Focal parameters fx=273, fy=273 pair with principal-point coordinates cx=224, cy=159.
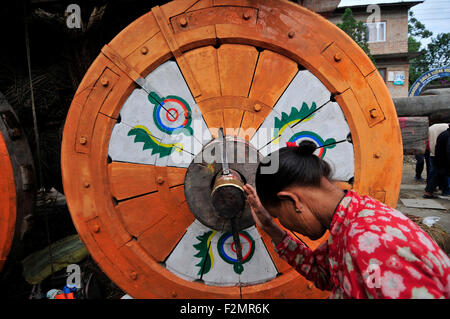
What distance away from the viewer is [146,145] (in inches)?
61.2

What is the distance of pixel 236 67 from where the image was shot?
5.01 feet

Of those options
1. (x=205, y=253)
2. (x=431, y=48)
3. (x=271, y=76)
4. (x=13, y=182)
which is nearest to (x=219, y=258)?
(x=205, y=253)

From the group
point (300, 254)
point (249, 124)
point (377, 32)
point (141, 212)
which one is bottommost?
point (300, 254)

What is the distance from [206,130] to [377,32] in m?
15.4

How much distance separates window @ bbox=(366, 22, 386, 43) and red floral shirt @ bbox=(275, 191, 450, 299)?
15.0 m

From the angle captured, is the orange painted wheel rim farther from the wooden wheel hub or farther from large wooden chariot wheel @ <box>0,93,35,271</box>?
the wooden wheel hub

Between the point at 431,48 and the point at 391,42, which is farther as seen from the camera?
the point at 431,48

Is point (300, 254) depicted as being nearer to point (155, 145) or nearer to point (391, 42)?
point (155, 145)

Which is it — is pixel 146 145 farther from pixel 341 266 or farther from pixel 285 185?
pixel 341 266

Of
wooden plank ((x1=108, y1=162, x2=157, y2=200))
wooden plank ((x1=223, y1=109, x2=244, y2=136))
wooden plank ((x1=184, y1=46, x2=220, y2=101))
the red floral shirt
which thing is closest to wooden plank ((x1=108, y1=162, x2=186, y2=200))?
wooden plank ((x1=108, y1=162, x2=157, y2=200))

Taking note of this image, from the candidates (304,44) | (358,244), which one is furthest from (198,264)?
(304,44)

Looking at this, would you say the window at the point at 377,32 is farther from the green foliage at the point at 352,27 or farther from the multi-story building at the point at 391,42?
the green foliage at the point at 352,27

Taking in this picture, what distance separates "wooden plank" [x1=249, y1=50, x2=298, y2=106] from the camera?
A: 151 cm
